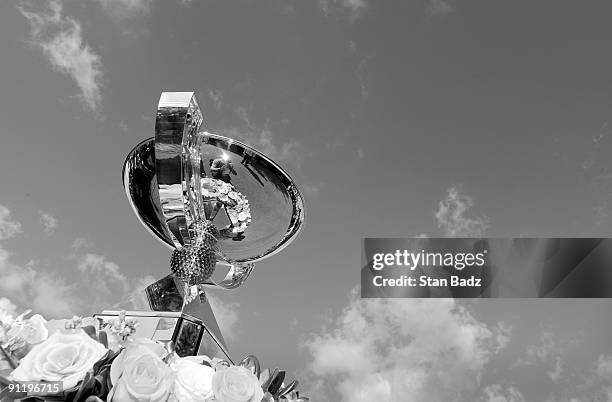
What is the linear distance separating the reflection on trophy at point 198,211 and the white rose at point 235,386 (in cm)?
36

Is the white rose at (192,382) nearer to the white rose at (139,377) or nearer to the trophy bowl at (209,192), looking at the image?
the white rose at (139,377)

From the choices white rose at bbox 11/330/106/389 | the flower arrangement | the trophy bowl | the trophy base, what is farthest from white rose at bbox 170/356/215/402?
the trophy bowl

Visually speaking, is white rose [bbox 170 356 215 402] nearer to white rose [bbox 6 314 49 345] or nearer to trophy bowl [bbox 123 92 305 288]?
white rose [bbox 6 314 49 345]

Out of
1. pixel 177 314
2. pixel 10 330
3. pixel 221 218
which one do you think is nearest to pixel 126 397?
pixel 10 330

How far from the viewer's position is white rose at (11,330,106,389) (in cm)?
85

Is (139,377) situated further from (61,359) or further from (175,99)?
(175,99)

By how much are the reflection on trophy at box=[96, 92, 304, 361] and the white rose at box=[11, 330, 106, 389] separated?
0.33 metres

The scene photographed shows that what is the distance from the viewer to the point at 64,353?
2.89ft

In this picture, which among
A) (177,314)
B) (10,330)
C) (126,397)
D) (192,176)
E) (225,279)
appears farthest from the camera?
(225,279)

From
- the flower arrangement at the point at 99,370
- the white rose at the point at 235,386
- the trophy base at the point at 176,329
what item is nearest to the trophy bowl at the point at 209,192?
the trophy base at the point at 176,329

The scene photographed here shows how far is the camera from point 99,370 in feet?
2.91

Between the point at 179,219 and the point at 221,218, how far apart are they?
0.14 m

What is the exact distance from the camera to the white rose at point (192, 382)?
0.89 metres

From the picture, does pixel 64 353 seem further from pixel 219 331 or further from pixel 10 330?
pixel 219 331
